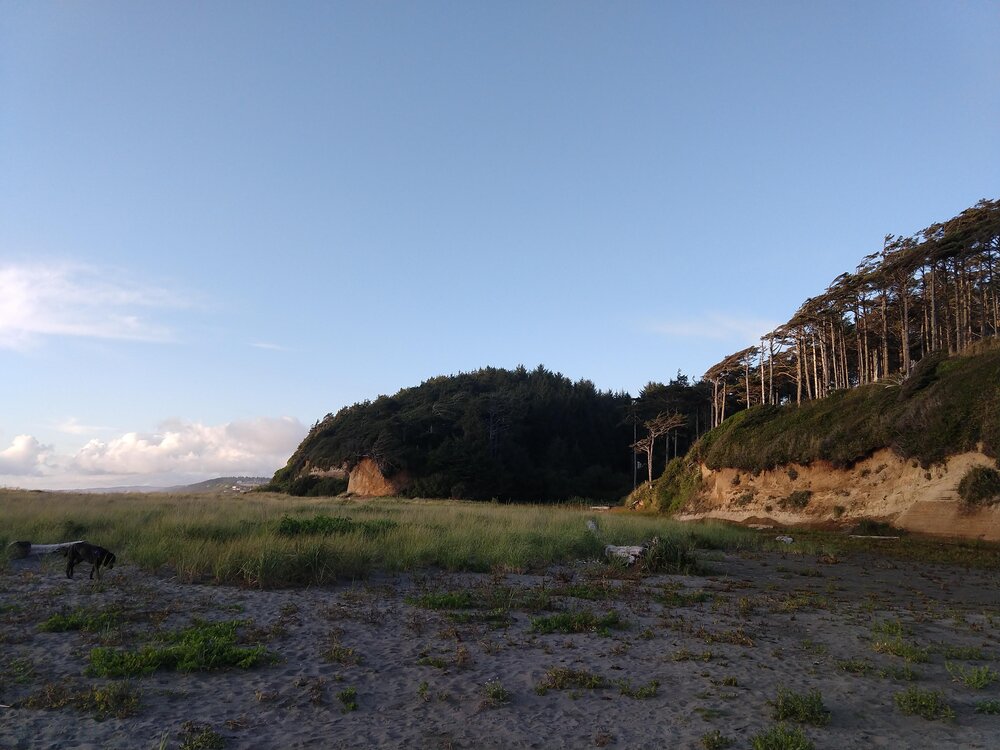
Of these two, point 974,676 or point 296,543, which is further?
point 296,543

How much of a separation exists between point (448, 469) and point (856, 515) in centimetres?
3760

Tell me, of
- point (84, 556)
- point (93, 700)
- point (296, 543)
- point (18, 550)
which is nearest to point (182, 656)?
point (93, 700)

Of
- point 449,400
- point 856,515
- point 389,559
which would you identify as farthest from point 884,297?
point 449,400

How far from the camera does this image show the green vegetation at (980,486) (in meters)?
21.8

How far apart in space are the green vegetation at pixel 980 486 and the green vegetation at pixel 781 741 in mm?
21853

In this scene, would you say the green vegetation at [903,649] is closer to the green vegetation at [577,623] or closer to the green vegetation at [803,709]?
the green vegetation at [803,709]

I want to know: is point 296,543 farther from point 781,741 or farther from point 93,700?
point 781,741

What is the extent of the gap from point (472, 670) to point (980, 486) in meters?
22.9

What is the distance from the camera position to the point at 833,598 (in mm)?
11562

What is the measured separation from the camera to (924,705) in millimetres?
5562

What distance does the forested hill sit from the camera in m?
60.6

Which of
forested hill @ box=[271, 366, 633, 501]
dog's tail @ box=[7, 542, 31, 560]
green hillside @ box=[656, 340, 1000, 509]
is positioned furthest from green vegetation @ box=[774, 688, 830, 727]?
forested hill @ box=[271, 366, 633, 501]

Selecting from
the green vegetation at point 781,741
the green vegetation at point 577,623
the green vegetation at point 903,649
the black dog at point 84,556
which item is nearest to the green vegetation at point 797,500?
the green vegetation at point 903,649

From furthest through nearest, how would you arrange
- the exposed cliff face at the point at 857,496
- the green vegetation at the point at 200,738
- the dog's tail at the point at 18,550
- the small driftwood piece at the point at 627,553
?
1. the exposed cliff face at the point at 857,496
2. the small driftwood piece at the point at 627,553
3. the dog's tail at the point at 18,550
4. the green vegetation at the point at 200,738
